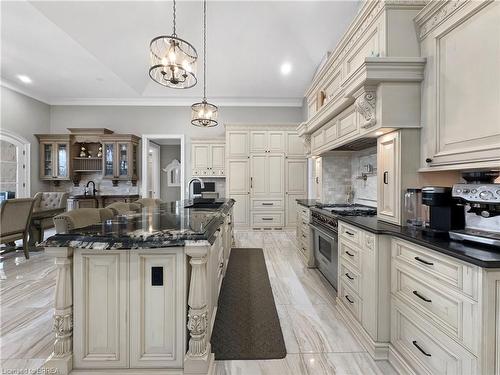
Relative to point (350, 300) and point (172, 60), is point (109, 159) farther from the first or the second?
point (350, 300)

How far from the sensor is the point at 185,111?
21.6 ft

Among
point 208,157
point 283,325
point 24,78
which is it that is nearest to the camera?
point 283,325

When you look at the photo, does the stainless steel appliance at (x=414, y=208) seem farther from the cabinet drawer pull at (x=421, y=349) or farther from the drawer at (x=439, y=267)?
the cabinet drawer pull at (x=421, y=349)

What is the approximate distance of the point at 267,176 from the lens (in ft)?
19.7

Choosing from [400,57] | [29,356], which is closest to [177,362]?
[29,356]

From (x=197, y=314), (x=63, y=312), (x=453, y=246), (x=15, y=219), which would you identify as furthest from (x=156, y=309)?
(x=15, y=219)

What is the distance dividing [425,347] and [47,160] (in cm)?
793

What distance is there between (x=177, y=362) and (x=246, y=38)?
514cm

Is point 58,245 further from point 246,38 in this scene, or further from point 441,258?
point 246,38

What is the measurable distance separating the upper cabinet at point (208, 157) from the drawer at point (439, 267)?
16.7 feet

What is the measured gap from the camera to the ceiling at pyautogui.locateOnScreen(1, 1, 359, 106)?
386 cm

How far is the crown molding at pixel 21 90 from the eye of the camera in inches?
206

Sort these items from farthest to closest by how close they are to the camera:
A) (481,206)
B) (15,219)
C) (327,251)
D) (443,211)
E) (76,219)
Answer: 1. (15,219)
2. (327,251)
3. (76,219)
4. (443,211)
5. (481,206)

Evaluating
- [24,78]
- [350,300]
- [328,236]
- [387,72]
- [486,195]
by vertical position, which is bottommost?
[350,300]
